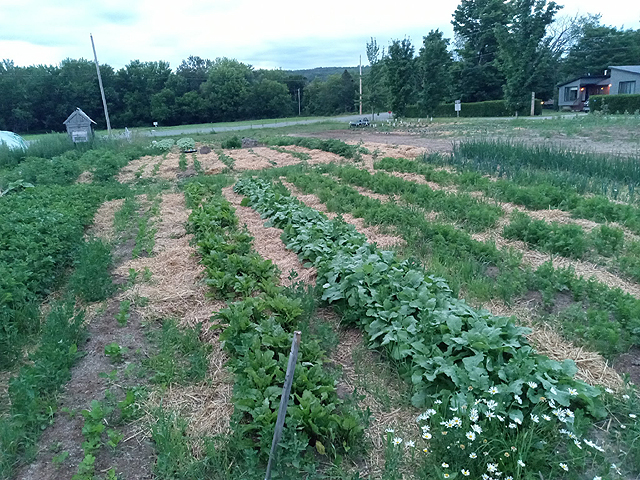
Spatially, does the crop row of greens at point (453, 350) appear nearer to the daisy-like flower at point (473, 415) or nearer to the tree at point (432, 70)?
the daisy-like flower at point (473, 415)

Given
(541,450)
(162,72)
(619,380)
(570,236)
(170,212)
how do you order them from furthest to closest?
(162,72) → (170,212) → (570,236) → (619,380) → (541,450)

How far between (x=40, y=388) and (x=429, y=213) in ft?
20.9

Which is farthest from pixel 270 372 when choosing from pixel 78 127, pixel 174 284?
pixel 78 127

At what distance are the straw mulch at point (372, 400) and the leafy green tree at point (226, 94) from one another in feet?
223

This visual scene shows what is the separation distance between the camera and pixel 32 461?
2.84 meters

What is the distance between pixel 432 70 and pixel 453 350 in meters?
44.0

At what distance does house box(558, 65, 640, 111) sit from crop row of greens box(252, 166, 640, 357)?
154 feet

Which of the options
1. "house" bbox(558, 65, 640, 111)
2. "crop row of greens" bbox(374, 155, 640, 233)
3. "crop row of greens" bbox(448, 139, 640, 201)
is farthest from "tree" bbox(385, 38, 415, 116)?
"crop row of greens" bbox(374, 155, 640, 233)

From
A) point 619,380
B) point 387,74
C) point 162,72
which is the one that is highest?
point 162,72

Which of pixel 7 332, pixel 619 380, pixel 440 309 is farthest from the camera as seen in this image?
pixel 7 332

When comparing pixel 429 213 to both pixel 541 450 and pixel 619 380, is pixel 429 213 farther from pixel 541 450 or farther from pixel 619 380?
pixel 541 450

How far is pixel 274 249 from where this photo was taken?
6.62m

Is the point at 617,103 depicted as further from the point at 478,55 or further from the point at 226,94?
the point at 226,94

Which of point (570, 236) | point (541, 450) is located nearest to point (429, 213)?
point (570, 236)
